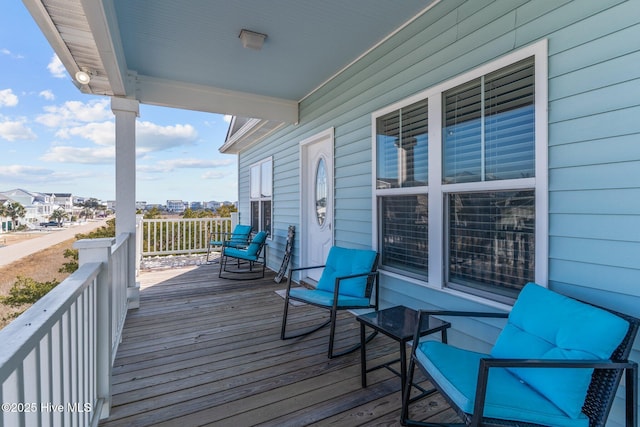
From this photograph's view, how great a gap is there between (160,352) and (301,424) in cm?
151

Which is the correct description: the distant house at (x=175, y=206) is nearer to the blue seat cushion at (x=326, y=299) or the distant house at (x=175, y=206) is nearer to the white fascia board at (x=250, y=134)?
the white fascia board at (x=250, y=134)

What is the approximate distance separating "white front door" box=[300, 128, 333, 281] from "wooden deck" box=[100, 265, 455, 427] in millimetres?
1081

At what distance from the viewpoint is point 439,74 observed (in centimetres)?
255

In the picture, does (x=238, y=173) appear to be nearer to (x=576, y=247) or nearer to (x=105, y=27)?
(x=105, y=27)

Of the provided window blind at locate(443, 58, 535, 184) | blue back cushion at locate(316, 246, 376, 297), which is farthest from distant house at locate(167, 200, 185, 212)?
window blind at locate(443, 58, 535, 184)

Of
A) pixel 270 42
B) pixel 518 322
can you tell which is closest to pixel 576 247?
pixel 518 322

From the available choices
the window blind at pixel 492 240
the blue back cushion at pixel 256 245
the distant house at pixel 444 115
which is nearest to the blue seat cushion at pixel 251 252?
the blue back cushion at pixel 256 245

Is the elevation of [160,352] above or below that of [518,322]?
below

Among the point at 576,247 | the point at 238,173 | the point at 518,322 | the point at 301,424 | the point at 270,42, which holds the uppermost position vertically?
the point at 270,42

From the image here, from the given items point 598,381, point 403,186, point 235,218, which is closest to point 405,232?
point 403,186

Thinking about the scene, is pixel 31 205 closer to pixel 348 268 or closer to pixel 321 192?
pixel 321 192

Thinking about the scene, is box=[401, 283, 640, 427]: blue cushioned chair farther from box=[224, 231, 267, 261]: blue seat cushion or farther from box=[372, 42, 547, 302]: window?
box=[224, 231, 267, 261]: blue seat cushion

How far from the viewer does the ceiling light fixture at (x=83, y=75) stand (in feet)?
9.48

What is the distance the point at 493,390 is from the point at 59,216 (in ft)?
15.9
